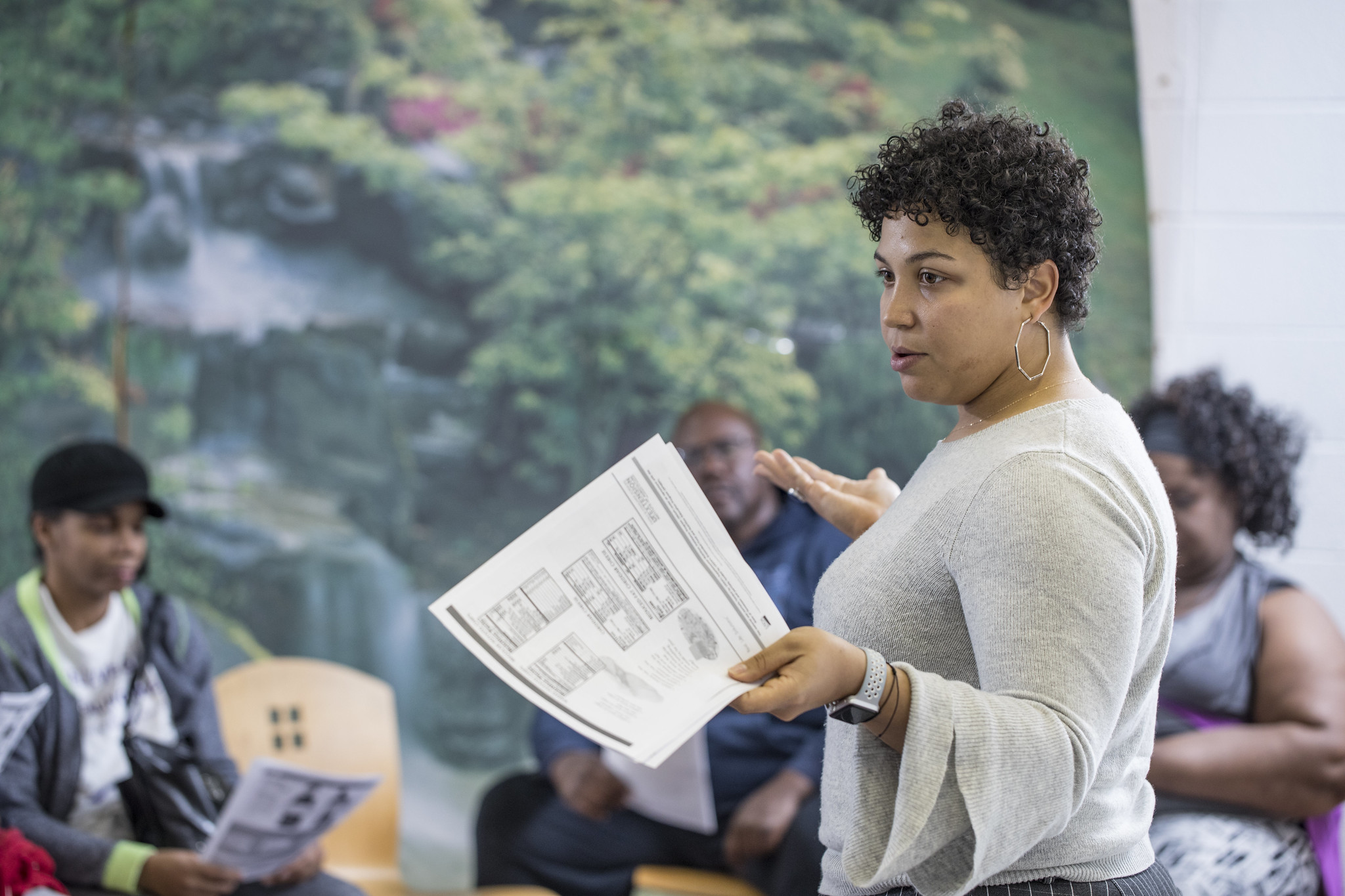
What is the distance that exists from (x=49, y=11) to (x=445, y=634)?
2.59 meters

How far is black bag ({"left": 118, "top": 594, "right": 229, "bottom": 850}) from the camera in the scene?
219 cm

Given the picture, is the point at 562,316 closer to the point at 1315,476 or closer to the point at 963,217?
the point at 1315,476

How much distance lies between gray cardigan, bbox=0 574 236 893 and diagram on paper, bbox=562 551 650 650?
1588 mm

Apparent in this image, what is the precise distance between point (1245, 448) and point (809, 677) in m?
2.05

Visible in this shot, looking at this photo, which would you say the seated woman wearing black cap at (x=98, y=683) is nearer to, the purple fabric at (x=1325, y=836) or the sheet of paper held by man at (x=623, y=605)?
the sheet of paper held by man at (x=623, y=605)

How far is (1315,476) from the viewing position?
291 centimetres

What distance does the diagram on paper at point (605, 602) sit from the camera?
3.38ft

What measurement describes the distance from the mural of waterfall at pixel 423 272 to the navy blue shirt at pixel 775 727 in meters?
0.59

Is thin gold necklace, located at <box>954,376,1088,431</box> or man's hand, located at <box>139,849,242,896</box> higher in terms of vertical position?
thin gold necklace, located at <box>954,376,1088,431</box>

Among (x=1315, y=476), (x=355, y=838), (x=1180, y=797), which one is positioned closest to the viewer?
(x=1180, y=797)

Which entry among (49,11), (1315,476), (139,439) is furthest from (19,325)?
(1315,476)

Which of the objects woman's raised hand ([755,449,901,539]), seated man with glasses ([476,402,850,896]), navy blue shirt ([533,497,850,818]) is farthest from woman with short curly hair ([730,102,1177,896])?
navy blue shirt ([533,497,850,818])

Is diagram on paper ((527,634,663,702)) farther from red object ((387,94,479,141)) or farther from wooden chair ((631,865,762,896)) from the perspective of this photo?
red object ((387,94,479,141))

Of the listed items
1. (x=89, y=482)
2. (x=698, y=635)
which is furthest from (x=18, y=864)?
(x=698, y=635)
